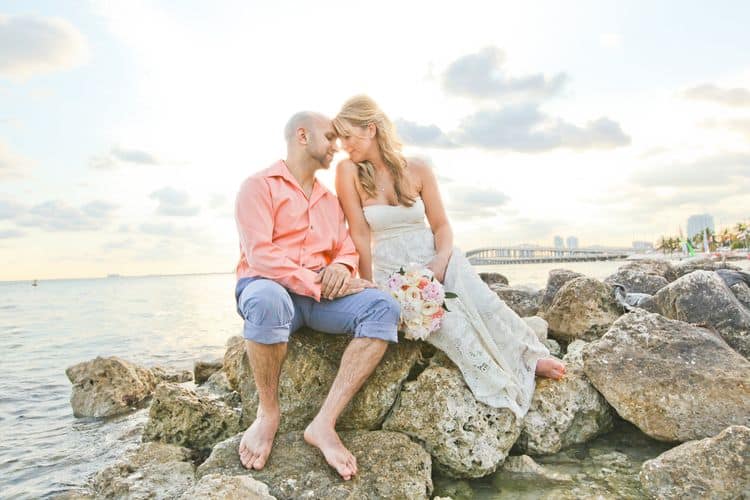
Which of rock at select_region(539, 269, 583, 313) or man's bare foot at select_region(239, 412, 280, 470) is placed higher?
rock at select_region(539, 269, 583, 313)

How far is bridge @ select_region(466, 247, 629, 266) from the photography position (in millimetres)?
103062

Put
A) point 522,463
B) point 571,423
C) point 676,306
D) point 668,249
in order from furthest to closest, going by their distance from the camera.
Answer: point 668,249, point 676,306, point 571,423, point 522,463

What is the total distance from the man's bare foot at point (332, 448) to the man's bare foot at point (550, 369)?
5.86 ft

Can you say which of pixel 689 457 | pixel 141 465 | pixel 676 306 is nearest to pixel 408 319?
pixel 689 457

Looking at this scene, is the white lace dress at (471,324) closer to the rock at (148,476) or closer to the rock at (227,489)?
the rock at (227,489)

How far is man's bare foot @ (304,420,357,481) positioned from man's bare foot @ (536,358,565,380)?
5.86 ft

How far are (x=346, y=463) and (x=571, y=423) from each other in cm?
191

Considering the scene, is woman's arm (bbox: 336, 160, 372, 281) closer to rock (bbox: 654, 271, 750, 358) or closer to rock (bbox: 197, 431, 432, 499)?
rock (bbox: 197, 431, 432, 499)

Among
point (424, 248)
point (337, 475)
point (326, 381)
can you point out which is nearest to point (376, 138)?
point (424, 248)

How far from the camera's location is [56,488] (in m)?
4.47

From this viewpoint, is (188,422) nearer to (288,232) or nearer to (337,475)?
(337,475)

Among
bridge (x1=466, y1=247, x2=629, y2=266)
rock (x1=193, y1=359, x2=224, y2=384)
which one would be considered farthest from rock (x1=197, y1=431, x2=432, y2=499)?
bridge (x1=466, y1=247, x2=629, y2=266)

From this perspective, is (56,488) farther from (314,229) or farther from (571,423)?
(571,423)

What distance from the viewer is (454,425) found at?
12.3 ft
